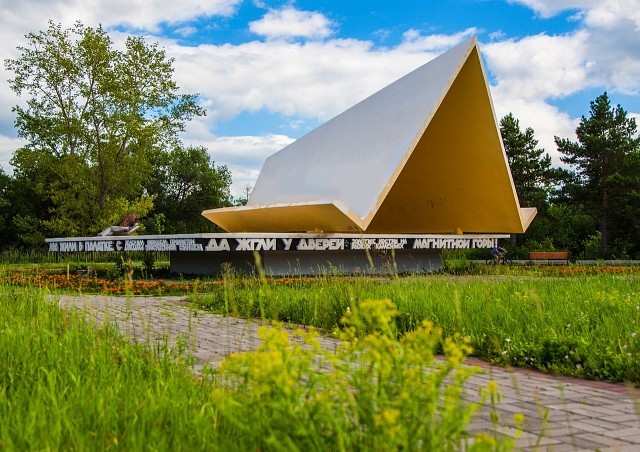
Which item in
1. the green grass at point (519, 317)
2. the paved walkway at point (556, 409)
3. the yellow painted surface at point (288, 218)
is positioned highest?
the yellow painted surface at point (288, 218)

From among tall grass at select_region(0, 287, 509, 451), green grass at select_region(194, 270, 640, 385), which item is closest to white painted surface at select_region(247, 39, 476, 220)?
green grass at select_region(194, 270, 640, 385)

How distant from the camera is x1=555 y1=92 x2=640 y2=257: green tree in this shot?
1209 inches

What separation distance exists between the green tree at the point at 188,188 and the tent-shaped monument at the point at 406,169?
86.9ft

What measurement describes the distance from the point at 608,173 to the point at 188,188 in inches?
1226

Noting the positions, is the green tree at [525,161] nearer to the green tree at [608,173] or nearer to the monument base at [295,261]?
the green tree at [608,173]

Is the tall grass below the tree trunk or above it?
below

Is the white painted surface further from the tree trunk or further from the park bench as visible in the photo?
the tree trunk

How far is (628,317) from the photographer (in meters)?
6.11

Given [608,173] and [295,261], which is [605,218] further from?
[295,261]

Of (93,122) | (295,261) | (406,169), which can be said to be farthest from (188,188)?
(295,261)

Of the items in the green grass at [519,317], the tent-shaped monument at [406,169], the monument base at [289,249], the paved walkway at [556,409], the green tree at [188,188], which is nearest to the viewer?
the paved walkway at [556,409]

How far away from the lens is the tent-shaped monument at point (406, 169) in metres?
16.1

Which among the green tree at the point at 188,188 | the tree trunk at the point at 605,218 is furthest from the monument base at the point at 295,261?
the green tree at the point at 188,188

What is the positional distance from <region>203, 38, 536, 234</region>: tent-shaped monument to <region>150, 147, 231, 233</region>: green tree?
26480 mm
